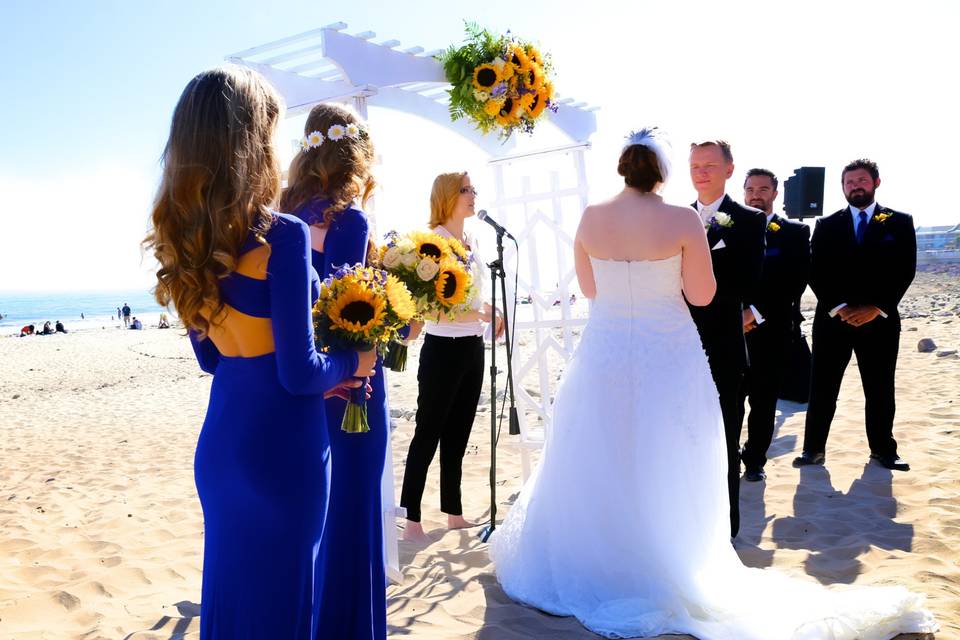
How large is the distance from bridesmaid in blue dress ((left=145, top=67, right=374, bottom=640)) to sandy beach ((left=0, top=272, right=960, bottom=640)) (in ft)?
0.68

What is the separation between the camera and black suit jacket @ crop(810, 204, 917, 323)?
5898 mm

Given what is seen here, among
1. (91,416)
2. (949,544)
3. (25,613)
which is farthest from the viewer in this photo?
(91,416)

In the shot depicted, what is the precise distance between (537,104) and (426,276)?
2605 mm

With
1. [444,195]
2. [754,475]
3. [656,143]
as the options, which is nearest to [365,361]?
[656,143]

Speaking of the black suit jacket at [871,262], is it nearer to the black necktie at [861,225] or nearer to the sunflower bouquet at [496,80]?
the black necktie at [861,225]

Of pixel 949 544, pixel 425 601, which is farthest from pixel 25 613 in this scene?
pixel 949 544

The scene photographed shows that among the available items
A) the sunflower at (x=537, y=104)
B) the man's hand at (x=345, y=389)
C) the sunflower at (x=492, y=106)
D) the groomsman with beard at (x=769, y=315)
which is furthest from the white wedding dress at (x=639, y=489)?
the groomsman with beard at (x=769, y=315)

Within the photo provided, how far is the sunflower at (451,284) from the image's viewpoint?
9.73ft

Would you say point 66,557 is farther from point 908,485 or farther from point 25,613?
point 908,485

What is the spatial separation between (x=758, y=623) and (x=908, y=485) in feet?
9.75

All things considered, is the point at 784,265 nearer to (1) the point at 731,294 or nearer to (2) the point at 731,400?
(1) the point at 731,294

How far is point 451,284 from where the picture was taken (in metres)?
3.00

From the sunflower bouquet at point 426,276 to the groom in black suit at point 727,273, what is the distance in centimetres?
184

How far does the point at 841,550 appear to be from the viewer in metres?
4.19
